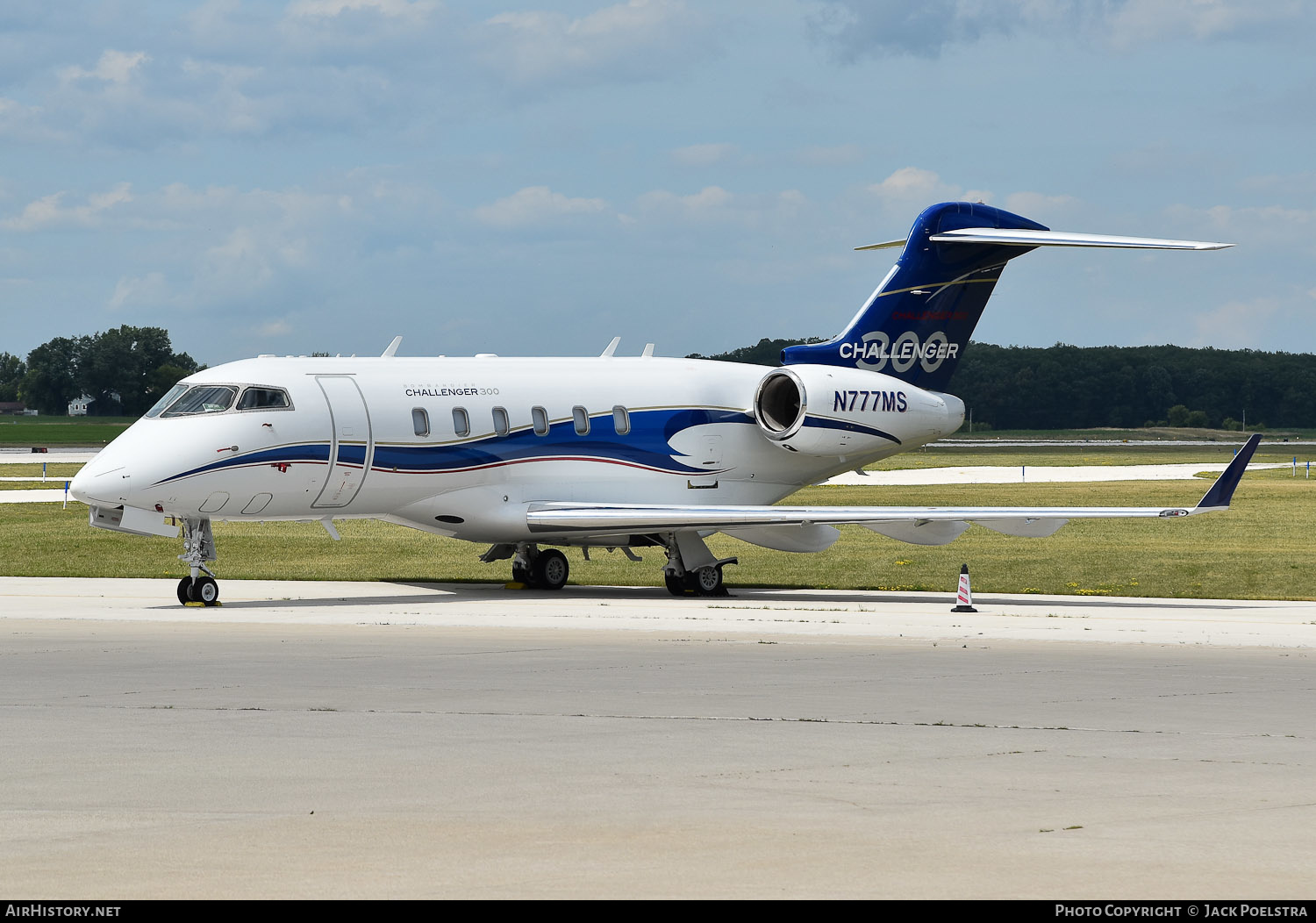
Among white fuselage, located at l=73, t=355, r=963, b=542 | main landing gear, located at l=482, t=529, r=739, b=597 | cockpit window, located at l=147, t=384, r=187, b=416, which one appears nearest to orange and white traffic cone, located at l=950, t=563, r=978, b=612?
main landing gear, located at l=482, t=529, r=739, b=597

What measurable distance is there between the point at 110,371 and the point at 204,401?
140 metres

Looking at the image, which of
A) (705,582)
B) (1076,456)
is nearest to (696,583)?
(705,582)

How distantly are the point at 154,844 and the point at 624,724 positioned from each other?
531 centimetres

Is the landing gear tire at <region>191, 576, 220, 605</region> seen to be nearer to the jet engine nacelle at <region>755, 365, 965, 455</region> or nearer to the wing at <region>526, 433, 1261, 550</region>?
the wing at <region>526, 433, 1261, 550</region>

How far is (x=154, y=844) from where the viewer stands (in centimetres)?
885

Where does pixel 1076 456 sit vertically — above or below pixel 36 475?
above

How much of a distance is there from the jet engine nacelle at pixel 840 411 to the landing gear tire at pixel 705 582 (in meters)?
3.23

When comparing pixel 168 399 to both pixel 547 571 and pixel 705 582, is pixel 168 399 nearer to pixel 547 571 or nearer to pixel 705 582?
pixel 547 571

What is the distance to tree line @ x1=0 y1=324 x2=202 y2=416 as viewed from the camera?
153m

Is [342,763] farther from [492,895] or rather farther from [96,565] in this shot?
[96,565]

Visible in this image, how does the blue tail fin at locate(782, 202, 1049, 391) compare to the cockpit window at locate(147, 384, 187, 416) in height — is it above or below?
above

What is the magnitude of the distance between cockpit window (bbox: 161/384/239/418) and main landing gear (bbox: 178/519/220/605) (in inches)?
63.7

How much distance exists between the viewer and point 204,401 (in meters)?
26.5
